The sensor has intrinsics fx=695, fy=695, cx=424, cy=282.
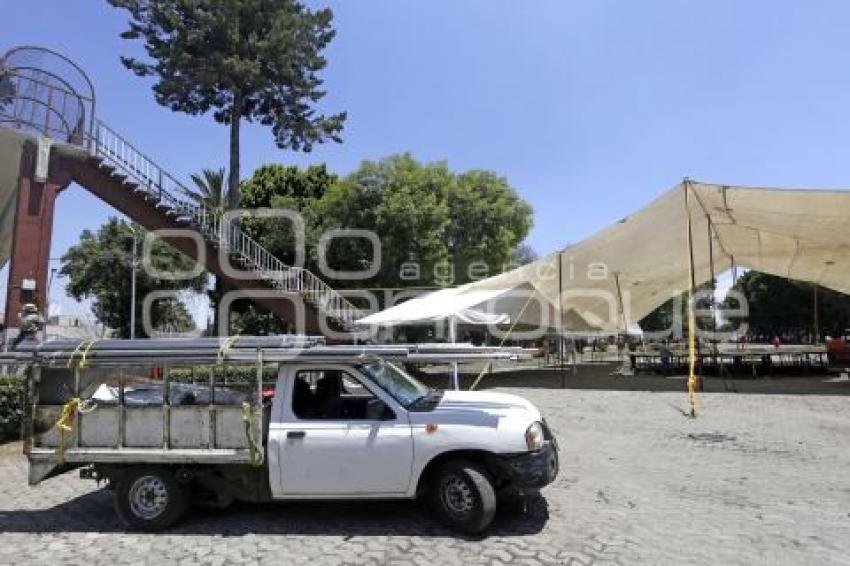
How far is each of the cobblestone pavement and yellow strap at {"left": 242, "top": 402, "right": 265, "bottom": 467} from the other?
70cm

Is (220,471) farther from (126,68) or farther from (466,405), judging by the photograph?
(126,68)

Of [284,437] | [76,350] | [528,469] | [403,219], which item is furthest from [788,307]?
[76,350]

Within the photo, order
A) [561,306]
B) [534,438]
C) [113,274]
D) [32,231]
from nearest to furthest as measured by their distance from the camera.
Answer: [534,438] < [32,231] < [561,306] < [113,274]

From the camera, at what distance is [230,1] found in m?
25.0

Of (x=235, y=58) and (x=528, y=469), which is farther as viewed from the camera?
(x=235, y=58)

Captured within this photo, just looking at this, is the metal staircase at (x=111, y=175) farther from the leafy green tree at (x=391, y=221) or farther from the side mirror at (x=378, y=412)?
the side mirror at (x=378, y=412)

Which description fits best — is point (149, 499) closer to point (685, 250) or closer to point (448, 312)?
point (448, 312)

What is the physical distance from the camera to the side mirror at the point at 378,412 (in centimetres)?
632

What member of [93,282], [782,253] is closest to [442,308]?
[782,253]

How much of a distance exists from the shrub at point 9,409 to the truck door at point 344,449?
25.3ft

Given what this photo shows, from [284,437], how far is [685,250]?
737 inches

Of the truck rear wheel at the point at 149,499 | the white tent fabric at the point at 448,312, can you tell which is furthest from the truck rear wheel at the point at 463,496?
the white tent fabric at the point at 448,312

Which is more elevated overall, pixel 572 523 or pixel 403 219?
pixel 403 219

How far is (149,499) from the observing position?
260 inches
